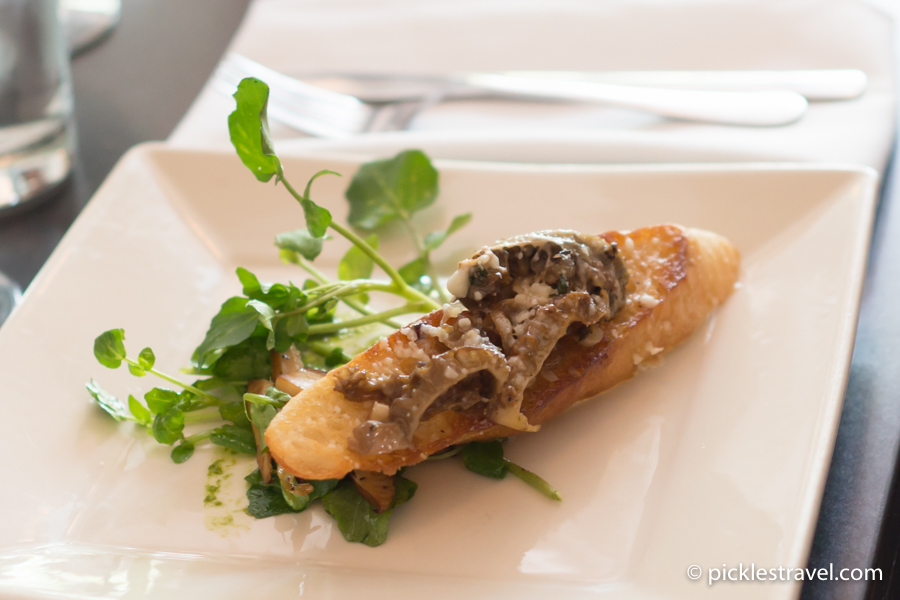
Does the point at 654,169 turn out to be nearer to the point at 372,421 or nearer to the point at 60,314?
the point at 372,421

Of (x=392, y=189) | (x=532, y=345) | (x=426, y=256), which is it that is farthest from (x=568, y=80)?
(x=532, y=345)

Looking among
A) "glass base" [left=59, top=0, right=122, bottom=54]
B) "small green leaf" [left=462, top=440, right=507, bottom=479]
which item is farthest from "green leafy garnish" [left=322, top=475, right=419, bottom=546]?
"glass base" [left=59, top=0, right=122, bottom=54]

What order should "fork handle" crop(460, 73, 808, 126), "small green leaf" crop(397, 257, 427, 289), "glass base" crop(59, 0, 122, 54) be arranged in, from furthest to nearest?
1. "glass base" crop(59, 0, 122, 54)
2. "fork handle" crop(460, 73, 808, 126)
3. "small green leaf" crop(397, 257, 427, 289)

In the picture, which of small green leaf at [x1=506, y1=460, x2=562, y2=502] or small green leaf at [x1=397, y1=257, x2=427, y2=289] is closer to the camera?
small green leaf at [x1=506, y1=460, x2=562, y2=502]

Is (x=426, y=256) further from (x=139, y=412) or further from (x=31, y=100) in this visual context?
(x=31, y=100)

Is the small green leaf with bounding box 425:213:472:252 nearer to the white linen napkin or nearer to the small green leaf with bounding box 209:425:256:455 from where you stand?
the white linen napkin

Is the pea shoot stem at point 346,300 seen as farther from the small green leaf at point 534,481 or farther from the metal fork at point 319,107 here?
the metal fork at point 319,107

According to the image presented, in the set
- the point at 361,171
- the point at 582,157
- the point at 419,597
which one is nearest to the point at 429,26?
the point at 582,157
